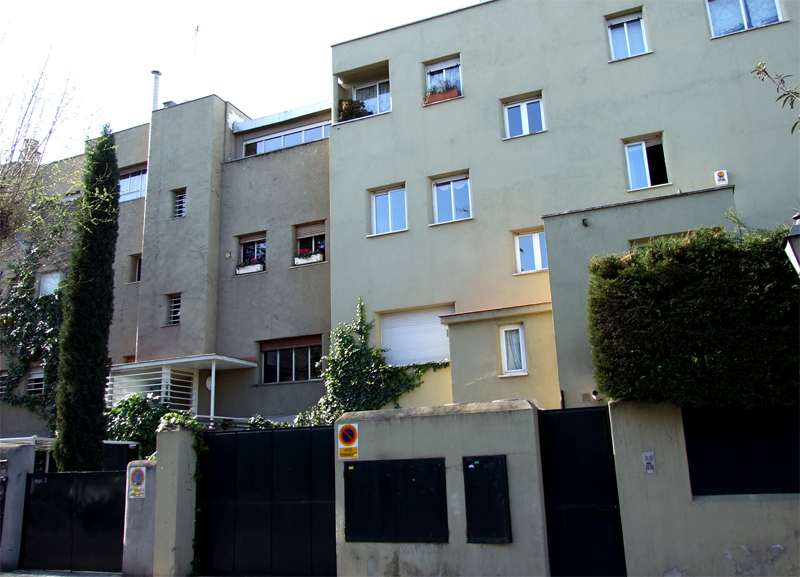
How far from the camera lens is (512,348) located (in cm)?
1304

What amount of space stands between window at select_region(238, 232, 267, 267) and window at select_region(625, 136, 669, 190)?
9.70 meters

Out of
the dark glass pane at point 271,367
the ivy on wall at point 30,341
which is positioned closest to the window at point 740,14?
the dark glass pane at point 271,367

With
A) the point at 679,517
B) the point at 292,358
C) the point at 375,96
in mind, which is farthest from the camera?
the point at 375,96

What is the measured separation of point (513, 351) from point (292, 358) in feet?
22.0

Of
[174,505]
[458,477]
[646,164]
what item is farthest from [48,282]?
[646,164]

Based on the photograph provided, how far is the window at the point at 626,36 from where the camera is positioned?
49.9 feet

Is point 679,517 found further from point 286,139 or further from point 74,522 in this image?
point 286,139

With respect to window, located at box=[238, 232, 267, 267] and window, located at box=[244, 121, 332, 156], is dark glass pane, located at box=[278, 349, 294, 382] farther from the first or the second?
window, located at box=[244, 121, 332, 156]

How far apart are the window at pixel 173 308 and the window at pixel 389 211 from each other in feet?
21.1

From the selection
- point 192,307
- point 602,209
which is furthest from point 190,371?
point 602,209

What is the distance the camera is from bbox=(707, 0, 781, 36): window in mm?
14336

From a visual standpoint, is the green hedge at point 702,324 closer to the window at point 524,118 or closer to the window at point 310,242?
the window at point 524,118

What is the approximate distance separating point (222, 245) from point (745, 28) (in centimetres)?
1386

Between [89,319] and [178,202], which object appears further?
[178,202]
